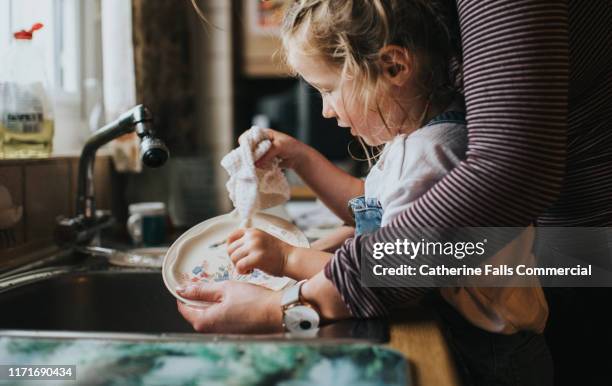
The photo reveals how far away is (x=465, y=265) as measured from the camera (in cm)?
71

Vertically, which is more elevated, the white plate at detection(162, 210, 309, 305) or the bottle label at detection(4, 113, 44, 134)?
the bottle label at detection(4, 113, 44, 134)

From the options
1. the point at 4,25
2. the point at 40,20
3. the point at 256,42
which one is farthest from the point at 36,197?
the point at 256,42

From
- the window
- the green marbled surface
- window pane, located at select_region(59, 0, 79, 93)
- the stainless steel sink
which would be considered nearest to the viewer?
the green marbled surface

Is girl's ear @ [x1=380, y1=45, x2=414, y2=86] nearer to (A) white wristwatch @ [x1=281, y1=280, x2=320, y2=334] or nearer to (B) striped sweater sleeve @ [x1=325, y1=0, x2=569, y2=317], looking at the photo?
(B) striped sweater sleeve @ [x1=325, y1=0, x2=569, y2=317]

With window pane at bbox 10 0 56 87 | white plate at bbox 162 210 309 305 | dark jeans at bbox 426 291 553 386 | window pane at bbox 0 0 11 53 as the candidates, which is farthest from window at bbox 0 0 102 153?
dark jeans at bbox 426 291 553 386

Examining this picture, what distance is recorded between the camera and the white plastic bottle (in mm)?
1195

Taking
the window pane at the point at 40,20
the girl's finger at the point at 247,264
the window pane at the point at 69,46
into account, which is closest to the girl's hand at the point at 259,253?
the girl's finger at the point at 247,264

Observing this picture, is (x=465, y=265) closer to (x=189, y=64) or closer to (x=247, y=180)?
(x=247, y=180)

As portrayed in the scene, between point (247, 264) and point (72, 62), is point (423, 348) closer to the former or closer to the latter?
point (247, 264)

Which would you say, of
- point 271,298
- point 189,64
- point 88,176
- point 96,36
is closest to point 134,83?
point 96,36

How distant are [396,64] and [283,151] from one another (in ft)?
1.03

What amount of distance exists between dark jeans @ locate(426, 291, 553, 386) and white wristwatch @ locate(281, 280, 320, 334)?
0.61 ft

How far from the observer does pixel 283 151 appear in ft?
3.46

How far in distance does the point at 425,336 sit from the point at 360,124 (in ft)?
1.13
